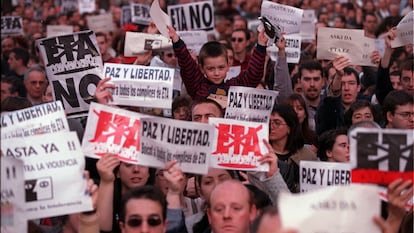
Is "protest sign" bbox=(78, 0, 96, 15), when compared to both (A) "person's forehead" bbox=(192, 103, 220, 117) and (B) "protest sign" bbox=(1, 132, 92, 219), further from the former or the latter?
(B) "protest sign" bbox=(1, 132, 92, 219)

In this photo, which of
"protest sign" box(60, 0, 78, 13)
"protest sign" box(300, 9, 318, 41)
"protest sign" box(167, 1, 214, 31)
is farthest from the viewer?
"protest sign" box(60, 0, 78, 13)

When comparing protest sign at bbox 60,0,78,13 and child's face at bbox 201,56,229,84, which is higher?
child's face at bbox 201,56,229,84

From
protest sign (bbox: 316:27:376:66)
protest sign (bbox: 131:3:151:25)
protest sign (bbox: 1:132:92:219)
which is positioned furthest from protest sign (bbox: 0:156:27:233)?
→ protest sign (bbox: 131:3:151:25)

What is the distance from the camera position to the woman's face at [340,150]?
8234 millimetres

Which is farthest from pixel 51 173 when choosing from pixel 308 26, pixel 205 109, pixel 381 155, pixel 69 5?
pixel 69 5

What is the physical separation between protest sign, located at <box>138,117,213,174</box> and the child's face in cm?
250

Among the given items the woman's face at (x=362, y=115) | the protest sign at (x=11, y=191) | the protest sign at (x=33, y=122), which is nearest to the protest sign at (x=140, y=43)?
the woman's face at (x=362, y=115)

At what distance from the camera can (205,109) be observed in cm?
829

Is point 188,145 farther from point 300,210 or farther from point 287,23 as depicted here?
point 287,23

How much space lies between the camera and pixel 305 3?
22.5 m

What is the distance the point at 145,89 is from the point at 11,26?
34.6ft

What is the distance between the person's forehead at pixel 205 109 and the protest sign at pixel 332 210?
11.8 feet

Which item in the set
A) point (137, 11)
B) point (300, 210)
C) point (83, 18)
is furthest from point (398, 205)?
point (83, 18)

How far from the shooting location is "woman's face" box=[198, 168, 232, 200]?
7363 millimetres
